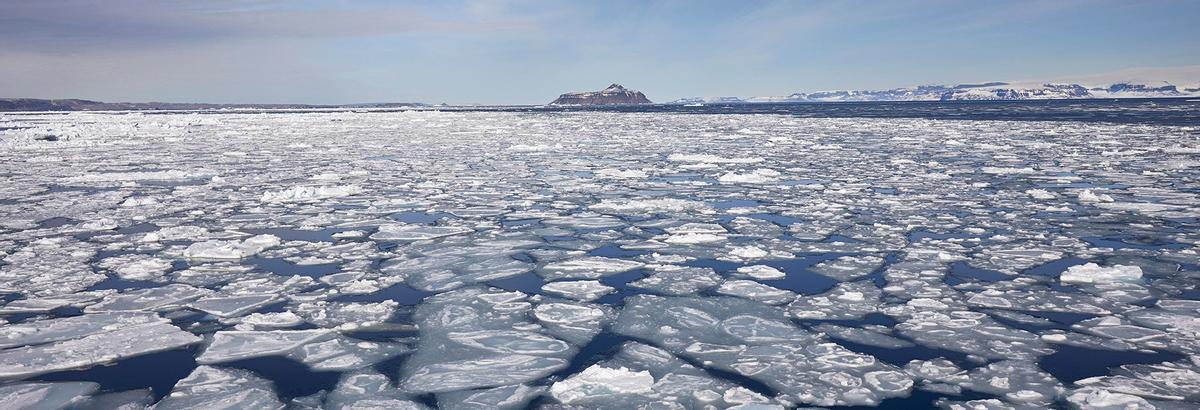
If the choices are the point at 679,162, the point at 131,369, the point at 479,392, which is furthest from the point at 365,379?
the point at 679,162

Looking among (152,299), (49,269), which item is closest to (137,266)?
(49,269)

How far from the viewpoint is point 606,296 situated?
4.26 meters

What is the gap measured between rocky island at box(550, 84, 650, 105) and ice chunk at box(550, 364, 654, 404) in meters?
167

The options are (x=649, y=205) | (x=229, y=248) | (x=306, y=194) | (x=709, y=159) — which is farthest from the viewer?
(x=709, y=159)

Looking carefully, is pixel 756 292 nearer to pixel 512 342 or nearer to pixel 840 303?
pixel 840 303

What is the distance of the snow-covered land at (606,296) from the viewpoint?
289 centimetres

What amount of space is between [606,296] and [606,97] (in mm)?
→ 174075

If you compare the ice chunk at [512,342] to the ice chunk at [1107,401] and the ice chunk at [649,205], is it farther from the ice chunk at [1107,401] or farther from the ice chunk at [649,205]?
the ice chunk at [649,205]

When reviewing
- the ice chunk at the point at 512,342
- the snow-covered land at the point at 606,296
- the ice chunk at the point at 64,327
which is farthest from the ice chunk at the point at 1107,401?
the ice chunk at the point at 64,327

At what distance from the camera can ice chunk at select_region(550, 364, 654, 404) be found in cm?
280

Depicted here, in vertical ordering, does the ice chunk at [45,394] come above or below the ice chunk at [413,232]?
above

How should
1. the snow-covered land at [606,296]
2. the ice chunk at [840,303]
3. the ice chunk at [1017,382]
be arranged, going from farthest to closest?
the ice chunk at [840,303]
the snow-covered land at [606,296]
the ice chunk at [1017,382]

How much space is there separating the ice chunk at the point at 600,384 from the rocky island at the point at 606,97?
166722 millimetres

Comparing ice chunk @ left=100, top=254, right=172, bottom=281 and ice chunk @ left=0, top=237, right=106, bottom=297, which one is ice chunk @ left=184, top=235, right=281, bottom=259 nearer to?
ice chunk @ left=100, top=254, right=172, bottom=281
